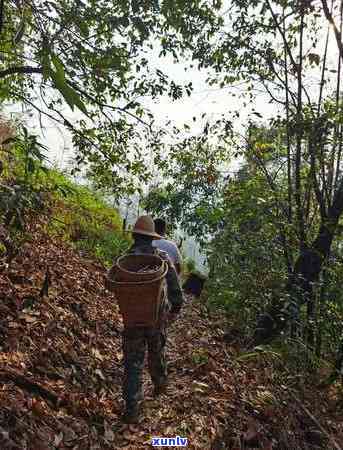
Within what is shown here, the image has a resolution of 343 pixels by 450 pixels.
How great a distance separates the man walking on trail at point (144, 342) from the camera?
4.33 m

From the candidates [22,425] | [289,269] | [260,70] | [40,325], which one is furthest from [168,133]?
[22,425]

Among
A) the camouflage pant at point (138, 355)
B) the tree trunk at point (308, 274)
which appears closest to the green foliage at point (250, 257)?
the tree trunk at point (308, 274)

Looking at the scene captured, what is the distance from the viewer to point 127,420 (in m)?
4.29

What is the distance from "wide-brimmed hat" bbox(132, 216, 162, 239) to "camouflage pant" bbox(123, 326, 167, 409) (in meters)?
1.07

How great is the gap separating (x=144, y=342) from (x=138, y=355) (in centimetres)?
16

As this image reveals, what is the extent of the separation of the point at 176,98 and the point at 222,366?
4225 millimetres

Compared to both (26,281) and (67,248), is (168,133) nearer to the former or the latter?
(26,281)

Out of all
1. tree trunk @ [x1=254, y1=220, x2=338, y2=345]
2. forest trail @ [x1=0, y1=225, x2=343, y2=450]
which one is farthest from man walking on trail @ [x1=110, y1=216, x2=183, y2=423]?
tree trunk @ [x1=254, y1=220, x2=338, y2=345]

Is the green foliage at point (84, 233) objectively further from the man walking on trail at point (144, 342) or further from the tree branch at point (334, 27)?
the tree branch at point (334, 27)

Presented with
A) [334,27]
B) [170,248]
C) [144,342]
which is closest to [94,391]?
[144,342]

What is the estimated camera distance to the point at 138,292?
168 inches

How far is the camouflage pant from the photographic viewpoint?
14.2 ft

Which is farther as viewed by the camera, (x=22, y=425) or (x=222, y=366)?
(x=222, y=366)

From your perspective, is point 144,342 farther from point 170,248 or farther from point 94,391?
point 170,248
